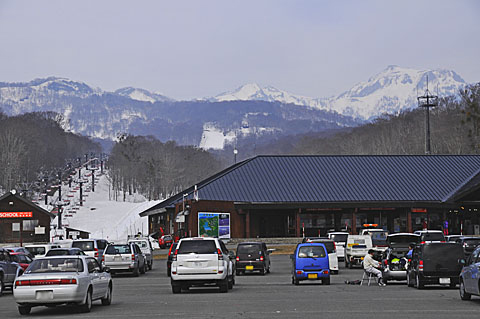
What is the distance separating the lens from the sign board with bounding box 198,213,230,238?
62938 mm

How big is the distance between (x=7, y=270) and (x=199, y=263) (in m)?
7.61

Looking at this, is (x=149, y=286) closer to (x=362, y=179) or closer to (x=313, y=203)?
(x=313, y=203)

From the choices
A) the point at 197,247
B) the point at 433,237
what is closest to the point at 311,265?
the point at 197,247

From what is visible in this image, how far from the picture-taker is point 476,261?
2119cm

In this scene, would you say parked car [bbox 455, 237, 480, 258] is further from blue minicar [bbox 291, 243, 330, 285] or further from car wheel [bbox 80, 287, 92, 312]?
car wheel [bbox 80, 287, 92, 312]

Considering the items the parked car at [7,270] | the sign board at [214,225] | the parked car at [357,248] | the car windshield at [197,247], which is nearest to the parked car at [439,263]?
the car windshield at [197,247]

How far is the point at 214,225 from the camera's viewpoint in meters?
63.9

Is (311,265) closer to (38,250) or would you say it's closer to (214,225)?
(38,250)

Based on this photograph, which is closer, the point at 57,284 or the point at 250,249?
the point at 57,284

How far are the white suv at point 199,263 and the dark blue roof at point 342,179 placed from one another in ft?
137

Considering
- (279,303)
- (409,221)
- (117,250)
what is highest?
(409,221)

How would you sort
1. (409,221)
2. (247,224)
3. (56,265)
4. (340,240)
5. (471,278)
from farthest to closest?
(409,221) < (247,224) < (340,240) < (471,278) < (56,265)

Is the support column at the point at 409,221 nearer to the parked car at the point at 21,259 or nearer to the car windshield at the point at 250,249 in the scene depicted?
the car windshield at the point at 250,249

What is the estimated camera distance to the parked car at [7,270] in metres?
27.1
